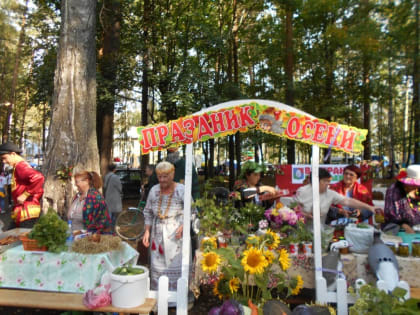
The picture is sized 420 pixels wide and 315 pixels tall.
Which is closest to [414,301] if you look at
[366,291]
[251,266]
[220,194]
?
[366,291]

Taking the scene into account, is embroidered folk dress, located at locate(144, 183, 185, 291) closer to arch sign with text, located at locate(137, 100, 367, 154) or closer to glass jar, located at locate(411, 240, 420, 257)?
arch sign with text, located at locate(137, 100, 367, 154)

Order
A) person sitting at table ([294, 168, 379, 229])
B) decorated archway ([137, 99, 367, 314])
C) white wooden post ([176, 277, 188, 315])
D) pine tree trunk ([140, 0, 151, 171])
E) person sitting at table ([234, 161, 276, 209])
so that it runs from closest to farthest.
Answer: white wooden post ([176, 277, 188, 315]) → decorated archway ([137, 99, 367, 314]) → person sitting at table ([294, 168, 379, 229]) → person sitting at table ([234, 161, 276, 209]) → pine tree trunk ([140, 0, 151, 171])

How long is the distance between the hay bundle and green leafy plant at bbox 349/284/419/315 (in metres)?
2.27

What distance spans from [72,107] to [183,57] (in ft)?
28.4

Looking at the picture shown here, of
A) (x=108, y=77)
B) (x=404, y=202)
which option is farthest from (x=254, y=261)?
(x=108, y=77)

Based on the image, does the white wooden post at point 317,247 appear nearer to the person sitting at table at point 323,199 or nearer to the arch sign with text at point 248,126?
the arch sign with text at point 248,126

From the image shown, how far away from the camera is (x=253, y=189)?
15.1 ft

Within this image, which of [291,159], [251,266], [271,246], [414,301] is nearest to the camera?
[414,301]

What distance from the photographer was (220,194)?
15.6 feet

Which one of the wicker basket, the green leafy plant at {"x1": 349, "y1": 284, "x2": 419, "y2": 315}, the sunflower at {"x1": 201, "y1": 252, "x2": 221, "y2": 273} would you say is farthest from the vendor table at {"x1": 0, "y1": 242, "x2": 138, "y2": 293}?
the green leafy plant at {"x1": 349, "y1": 284, "x2": 419, "y2": 315}

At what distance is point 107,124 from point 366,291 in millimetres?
10257

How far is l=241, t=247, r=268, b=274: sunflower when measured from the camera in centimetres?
294

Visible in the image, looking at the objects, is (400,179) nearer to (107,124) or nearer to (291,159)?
(107,124)

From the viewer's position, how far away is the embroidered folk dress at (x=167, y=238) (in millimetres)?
4016
